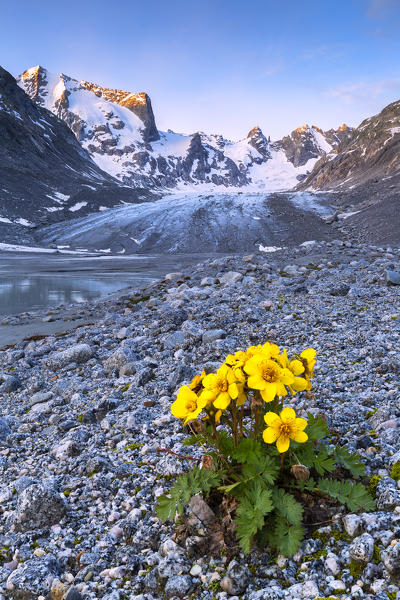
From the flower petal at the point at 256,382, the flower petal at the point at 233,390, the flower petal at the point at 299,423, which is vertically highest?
the flower petal at the point at 256,382

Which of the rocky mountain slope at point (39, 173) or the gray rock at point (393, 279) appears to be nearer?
the gray rock at point (393, 279)

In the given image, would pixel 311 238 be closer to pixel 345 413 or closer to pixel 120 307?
pixel 120 307

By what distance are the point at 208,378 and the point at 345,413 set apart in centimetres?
234

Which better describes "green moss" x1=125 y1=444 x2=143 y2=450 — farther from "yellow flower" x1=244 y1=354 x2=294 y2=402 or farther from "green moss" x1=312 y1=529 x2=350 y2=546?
"yellow flower" x1=244 y1=354 x2=294 y2=402

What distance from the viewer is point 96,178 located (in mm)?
166250

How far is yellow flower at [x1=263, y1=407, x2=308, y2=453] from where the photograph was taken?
246 cm

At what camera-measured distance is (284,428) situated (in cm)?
251

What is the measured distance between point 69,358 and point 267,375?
648 centimetres

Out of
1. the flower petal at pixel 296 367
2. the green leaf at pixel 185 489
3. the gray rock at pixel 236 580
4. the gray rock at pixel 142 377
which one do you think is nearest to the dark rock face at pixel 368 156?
the gray rock at pixel 142 377

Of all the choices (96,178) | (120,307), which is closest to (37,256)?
(120,307)

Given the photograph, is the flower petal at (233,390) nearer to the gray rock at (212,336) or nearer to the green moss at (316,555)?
the green moss at (316,555)

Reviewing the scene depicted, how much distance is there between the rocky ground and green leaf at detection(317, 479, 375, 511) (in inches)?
3.0

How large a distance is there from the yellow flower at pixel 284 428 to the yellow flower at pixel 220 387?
0.95 feet

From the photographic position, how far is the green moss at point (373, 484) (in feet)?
9.44
